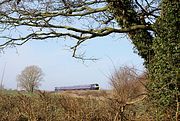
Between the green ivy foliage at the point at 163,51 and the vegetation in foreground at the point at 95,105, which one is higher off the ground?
the green ivy foliage at the point at 163,51

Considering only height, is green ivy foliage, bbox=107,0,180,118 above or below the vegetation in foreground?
above

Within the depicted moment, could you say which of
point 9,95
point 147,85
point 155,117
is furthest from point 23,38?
point 155,117

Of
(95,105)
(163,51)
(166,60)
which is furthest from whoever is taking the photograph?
(163,51)

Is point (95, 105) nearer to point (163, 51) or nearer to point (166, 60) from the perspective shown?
point (166, 60)

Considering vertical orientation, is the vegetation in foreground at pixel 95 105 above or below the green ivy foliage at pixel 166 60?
below

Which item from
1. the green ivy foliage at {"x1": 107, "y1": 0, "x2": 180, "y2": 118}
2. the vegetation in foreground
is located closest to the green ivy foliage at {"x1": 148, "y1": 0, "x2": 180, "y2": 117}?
the green ivy foliage at {"x1": 107, "y1": 0, "x2": 180, "y2": 118}

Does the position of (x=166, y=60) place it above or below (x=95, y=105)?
above

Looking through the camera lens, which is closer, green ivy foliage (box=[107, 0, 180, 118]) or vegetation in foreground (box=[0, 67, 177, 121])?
vegetation in foreground (box=[0, 67, 177, 121])

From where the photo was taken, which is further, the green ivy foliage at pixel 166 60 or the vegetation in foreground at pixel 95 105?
the green ivy foliage at pixel 166 60

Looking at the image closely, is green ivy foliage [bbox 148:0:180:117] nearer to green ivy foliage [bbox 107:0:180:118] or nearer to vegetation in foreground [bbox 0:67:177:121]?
green ivy foliage [bbox 107:0:180:118]

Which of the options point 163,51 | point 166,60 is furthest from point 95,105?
point 163,51

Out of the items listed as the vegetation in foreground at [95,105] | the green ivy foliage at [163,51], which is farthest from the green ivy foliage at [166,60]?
the vegetation in foreground at [95,105]

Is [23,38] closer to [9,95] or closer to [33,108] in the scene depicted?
[9,95]

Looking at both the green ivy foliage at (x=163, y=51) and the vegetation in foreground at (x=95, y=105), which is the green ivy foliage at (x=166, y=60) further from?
the vegetation in foreground at (x=95, y=105)
